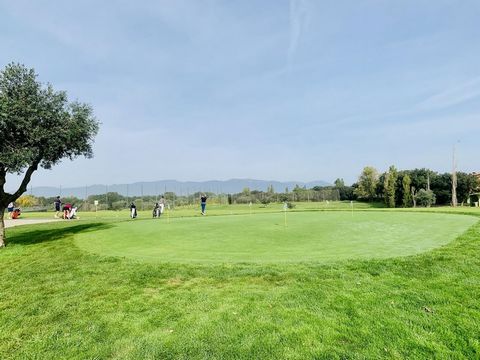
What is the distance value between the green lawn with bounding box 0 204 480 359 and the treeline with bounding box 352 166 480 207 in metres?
56.1

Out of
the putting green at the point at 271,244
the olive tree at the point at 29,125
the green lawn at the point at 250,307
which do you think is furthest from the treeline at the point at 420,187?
the olive tree at the point at 29,125

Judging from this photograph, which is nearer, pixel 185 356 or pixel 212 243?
pixel 185 356

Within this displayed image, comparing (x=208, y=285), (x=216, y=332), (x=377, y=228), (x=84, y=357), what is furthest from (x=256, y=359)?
(x=377, y=228)

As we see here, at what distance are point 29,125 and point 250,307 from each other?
13.3 m

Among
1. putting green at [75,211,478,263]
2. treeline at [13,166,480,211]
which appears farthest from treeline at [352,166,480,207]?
putting green at [75,211,478,263]

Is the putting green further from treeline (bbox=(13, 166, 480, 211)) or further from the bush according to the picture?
the bush

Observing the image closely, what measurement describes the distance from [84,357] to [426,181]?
71040 mm

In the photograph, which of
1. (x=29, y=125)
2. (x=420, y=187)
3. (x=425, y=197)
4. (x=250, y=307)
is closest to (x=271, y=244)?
(x=250, y=307)

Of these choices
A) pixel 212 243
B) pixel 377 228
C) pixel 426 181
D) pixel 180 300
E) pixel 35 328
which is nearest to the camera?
pixel 35 328

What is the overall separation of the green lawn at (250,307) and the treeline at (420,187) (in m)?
56.1

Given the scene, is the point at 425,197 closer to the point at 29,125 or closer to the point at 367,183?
the point at 367,183

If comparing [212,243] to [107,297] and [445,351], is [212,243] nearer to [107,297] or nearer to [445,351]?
[107,297]

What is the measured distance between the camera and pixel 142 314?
19.3ft

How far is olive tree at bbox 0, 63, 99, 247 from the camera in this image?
Answer: 1369 centimetres
